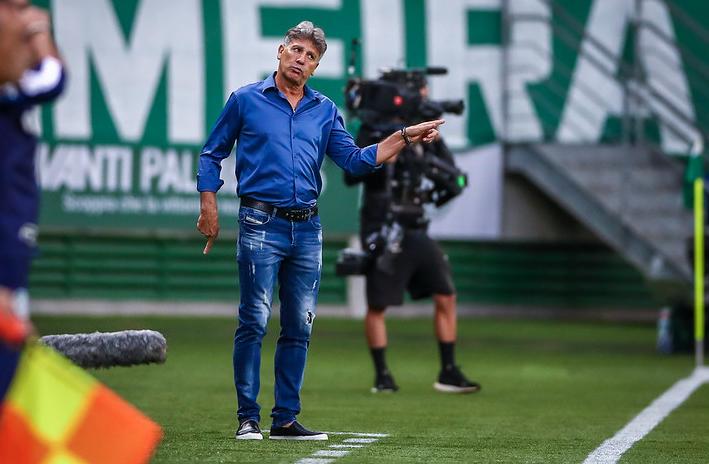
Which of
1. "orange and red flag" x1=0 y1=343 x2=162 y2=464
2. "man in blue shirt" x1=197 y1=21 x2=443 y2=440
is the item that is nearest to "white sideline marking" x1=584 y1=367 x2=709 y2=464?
"man in blue shirt" x1=197 y1=21 x2=443 y2=440

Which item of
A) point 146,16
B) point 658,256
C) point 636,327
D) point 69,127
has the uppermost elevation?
point 146,16

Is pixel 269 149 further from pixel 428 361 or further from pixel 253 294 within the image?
pixel 428 361

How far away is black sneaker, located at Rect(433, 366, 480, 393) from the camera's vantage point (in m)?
12.1

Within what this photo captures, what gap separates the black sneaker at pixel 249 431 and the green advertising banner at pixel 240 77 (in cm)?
1273

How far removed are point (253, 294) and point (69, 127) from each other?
524 inches

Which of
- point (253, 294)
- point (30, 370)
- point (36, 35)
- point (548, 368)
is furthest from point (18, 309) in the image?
point (548, 368)

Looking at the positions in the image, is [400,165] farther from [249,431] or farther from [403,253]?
[249,431]

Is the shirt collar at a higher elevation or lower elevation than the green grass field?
higher

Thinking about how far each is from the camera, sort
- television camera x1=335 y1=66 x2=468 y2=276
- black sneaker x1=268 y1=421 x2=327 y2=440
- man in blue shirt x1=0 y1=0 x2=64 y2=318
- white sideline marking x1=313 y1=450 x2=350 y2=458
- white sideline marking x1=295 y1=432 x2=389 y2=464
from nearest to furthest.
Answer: man in blue shirt x1=0 y1=0 x2=64 y2=318 → white sideline marking x1=295 y1=432 x2=389 y2=464 → white sideline marking x1=313 y1=450 x2=350 y2=458 → black sneaker x1=268 y1=421 x2=327 y2=440 → television camera x1=335 y1=66 x2=468 y2=276

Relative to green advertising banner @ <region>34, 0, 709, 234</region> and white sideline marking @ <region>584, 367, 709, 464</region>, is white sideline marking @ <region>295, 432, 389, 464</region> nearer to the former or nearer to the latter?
white sideline marking @ <region>584, 367, 709, 464</region>

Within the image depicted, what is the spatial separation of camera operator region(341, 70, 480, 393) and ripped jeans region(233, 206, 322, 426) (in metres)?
3.64

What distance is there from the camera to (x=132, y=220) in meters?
21.7

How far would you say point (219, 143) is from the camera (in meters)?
8.41

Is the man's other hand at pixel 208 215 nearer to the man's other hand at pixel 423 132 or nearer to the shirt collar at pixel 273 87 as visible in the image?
the shirt collar at pixel 273 87
